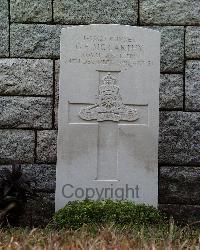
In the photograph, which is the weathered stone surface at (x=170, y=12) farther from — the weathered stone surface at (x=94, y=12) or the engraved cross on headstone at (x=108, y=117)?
the engraved cross on headstone at (x=108, y=117)

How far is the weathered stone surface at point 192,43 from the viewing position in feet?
19.4

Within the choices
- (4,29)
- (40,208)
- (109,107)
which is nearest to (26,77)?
(4,29)

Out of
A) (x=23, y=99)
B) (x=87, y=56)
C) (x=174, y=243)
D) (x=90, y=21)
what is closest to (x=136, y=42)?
(x=87, y=56)

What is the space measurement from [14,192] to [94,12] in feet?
5.92

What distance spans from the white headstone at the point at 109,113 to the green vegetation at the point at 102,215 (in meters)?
0.33

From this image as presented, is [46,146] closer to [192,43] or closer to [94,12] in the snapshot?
[94,12]

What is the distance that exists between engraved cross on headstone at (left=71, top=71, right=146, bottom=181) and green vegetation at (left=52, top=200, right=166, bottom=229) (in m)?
0.43

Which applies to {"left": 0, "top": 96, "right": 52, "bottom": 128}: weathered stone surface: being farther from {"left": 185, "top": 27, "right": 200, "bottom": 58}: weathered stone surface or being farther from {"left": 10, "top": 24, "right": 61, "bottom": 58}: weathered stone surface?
{"left": 185, "top": 27, "right": 200, "bottom": 58}: weathered stone surface

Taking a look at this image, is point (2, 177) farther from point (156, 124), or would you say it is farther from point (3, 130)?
point (156, 124)

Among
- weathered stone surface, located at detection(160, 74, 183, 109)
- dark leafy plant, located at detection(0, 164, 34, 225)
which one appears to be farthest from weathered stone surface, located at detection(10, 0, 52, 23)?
dark leafy plant, located at detection(0, 164, 34, 225)

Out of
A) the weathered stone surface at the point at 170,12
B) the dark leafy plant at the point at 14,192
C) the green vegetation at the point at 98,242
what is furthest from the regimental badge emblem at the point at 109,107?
the green vegetation at the point at 98,242

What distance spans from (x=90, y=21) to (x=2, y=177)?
1.61m

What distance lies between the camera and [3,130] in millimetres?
5875

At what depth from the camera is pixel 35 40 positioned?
19.4ft
